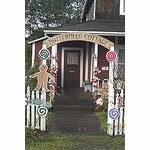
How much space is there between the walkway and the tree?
20.8m

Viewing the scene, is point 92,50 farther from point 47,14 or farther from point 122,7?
point 47,14

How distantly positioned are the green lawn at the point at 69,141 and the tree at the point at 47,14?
1010 inches

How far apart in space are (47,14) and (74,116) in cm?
2542

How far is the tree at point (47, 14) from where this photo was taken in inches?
1339

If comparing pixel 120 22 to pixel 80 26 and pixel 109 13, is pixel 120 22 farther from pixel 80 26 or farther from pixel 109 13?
pixel 80 26

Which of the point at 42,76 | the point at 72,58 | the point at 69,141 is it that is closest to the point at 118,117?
the point at 69,141

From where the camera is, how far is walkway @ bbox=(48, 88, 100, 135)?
942cm

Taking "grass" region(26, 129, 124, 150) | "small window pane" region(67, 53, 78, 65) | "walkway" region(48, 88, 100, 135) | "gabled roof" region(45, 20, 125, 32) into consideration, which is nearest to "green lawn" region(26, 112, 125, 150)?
"grass" region(26, 129, 124, 150)

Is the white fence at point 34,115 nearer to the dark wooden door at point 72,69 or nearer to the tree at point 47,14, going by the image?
the dark wooden door at point 72,69

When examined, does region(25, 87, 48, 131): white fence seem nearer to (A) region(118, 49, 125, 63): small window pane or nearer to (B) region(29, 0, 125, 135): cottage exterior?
(B) region(29, 0, 125, 135): cottage exterior

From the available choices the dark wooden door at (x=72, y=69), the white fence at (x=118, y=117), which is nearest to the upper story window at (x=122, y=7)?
the dark wooden door at (x=72, y=69)

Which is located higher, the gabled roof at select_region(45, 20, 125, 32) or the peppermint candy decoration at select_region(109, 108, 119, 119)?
the gabled roof at select_region(45, 20, 125, 32)
